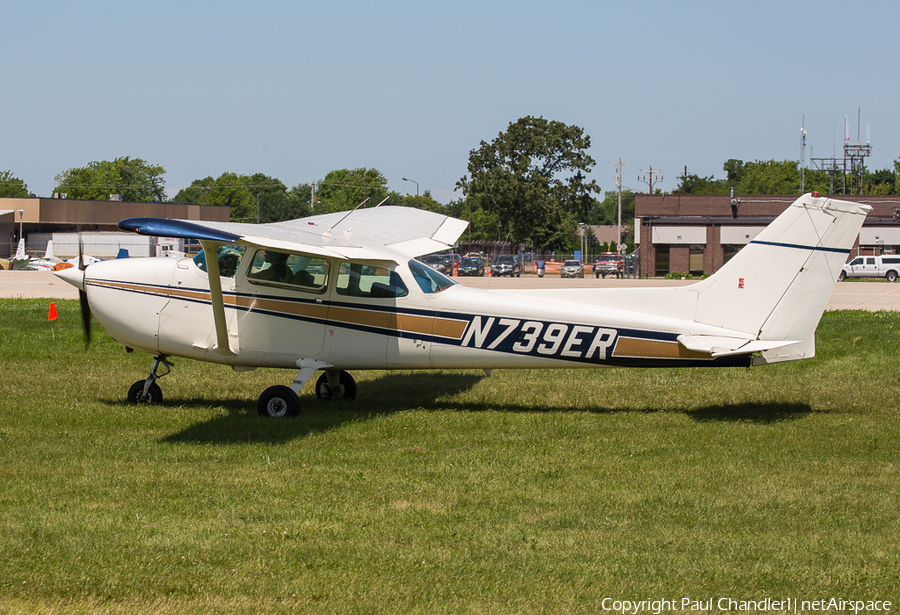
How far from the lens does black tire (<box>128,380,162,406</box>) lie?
10.6 meters

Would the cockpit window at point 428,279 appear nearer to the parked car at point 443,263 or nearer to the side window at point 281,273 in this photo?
the side window at point 281,273

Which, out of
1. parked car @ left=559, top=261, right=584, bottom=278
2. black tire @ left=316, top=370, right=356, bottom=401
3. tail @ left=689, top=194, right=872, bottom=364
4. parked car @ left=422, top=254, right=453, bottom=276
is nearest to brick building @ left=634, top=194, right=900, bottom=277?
parked car @ left=559, top=261, right=584, bottom=278

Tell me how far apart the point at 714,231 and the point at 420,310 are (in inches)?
2199

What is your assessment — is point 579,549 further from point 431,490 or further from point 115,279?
point 115,279

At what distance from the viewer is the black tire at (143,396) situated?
10.6 meters

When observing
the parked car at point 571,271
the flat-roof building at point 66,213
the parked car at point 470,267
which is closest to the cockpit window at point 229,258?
the parked car at point 571,271

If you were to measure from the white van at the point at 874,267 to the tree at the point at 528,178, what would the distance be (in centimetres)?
2977

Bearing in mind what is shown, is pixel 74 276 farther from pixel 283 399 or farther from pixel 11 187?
pixel 11 187

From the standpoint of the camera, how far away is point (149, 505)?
252 inches

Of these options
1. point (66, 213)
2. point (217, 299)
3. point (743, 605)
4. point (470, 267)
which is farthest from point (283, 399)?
point (66, 213)

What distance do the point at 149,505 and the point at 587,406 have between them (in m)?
5.96

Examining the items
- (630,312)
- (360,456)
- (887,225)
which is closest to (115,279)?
(360,456)

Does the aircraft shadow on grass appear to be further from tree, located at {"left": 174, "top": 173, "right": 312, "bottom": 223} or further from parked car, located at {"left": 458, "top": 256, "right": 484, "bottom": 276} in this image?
tree, located at {"left": 174, "top": 173, "right": 312, "bottom": 223}

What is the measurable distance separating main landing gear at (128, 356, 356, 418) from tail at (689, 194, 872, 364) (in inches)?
183
